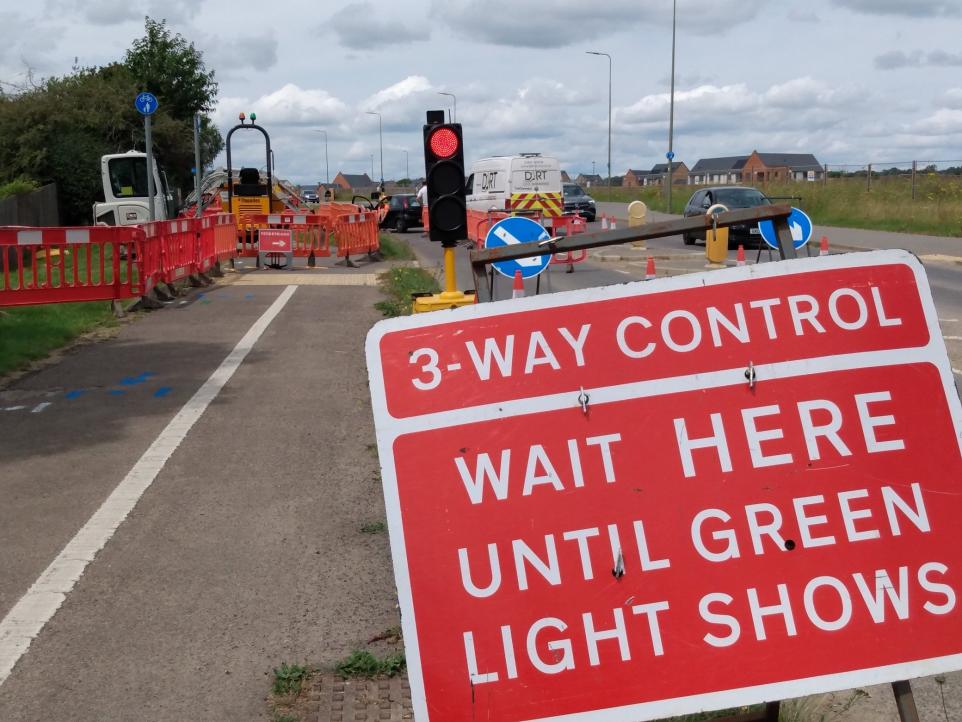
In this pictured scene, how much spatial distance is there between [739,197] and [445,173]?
21.4 m

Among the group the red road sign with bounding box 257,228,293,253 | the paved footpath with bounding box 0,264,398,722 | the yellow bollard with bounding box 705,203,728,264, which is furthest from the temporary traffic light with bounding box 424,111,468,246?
the red road sign with bounding box 257,228,293,253

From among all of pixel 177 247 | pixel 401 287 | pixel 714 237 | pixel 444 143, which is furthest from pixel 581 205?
pixel 714 237

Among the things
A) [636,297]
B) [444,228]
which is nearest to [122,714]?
[636,297]

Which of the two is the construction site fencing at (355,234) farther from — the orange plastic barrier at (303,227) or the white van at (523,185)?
the white van at (523,185)

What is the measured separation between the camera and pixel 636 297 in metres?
2.58

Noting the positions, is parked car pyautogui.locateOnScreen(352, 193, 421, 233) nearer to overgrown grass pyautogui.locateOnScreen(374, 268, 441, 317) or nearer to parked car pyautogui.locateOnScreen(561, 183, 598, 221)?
parked car pyautogui.locateOnScreen(561, 183, 598, 221)

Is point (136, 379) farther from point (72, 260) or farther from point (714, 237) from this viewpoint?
point (714, 237)

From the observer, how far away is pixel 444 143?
10312 millimetres

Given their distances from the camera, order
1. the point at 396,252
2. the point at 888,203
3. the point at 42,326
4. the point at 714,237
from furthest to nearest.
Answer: the point at 888,203 → the point at 396,252 → the point at 42,326 → the point at 714,237

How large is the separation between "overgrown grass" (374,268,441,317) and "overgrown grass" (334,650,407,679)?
1002cm

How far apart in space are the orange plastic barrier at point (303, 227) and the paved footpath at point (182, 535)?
14.7 meters

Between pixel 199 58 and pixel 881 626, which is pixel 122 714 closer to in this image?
pixel 881 626

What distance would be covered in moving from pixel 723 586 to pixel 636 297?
2.11ft

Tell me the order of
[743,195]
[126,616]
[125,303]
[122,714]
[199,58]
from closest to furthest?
[122,714] → [126,616] → [125,303] → [743,195] → [199,58]
